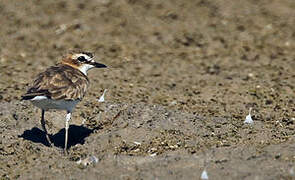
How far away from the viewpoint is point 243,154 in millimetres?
6582

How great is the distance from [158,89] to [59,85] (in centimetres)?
273

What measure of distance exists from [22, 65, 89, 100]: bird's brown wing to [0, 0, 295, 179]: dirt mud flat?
2.14 ft

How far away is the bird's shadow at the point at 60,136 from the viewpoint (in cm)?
747

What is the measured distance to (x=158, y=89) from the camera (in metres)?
9.48

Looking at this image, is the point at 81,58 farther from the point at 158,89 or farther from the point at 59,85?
the point at 158,89

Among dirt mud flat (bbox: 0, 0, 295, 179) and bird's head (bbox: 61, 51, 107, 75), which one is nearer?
dirt mud flat (bbox: 0, 0, 295, 179)

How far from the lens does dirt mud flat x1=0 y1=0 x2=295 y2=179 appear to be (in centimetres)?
659

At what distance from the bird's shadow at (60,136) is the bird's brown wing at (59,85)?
0.65 m

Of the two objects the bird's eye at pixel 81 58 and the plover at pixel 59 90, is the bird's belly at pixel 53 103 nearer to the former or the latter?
the plover at pixel 59 90

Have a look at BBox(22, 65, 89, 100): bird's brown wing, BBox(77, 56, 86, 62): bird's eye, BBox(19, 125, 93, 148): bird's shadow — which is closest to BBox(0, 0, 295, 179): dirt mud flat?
BBox(19, 125, 93, 148): bird's shadow

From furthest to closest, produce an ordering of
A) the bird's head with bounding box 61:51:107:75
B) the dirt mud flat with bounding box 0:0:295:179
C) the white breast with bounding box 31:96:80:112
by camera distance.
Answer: the bird's head with bounding box 61:51:107:75 < the white breast with bounding box 31:96:80:112 < the dirt mud flat with bounding box 0:0:295:179

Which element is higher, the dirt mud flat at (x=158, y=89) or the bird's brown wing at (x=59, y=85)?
the bird's brown wing at (x=59, y=85)

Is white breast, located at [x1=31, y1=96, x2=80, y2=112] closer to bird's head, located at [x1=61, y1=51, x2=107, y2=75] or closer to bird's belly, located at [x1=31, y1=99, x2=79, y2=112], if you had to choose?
bird's belly, located at [x1=31, y1=99, x2=79, y2=112]

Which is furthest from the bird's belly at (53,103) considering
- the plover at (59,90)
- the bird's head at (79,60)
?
the bird's head at (79,60)
